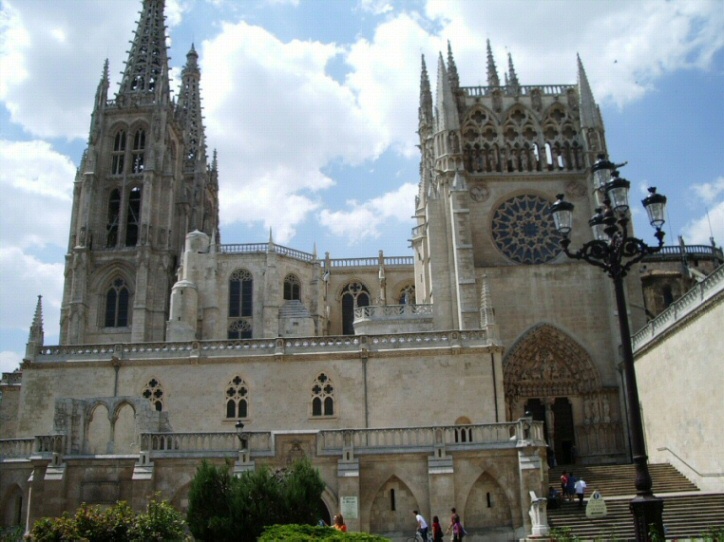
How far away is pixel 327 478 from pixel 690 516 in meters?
10.6

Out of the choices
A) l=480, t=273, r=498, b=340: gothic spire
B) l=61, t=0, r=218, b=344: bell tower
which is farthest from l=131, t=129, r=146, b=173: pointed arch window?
l=480, t=273, r=498, b=340: gothic spire

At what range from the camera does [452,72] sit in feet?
125

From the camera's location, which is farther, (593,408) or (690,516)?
(593,408)

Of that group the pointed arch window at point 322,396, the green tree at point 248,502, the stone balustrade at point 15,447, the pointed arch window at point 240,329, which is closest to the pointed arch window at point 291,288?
the pointed arch window at point 240,329

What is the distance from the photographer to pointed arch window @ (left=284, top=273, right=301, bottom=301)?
4659 cm

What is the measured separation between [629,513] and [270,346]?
47.8ft

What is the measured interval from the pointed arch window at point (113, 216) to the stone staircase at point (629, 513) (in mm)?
40233

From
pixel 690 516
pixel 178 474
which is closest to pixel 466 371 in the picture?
pixel 690 516

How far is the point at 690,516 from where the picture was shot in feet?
67.7

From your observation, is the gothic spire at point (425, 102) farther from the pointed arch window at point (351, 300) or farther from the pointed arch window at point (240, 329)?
the pointed arch window at point (240, 329)

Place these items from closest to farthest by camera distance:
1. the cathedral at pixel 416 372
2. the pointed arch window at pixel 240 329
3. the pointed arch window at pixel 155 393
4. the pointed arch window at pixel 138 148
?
the cathedral at pixel 416 372
the pointed arch window at pixel 155 393
the pointed arch window at pixel 240 329
the pointed arch window at pixel 138 148

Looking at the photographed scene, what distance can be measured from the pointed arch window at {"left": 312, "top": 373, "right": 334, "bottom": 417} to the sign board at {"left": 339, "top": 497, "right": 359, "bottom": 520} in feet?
23.0

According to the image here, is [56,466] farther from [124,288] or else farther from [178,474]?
[124,288]

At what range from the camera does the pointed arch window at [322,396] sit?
28.1 meters
